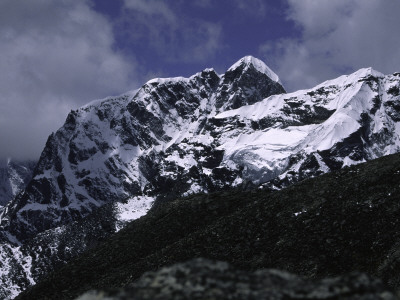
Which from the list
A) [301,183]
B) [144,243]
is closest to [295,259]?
[301,183]

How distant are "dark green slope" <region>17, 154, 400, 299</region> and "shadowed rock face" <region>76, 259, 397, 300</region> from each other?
58.9 feet

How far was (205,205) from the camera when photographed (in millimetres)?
49312

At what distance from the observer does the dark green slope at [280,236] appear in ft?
95.6

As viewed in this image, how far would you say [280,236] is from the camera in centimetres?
3425

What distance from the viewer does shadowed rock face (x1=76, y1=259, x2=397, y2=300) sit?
7.95 metres

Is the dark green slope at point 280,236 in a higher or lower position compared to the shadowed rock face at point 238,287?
higher

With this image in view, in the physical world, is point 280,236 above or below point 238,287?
above

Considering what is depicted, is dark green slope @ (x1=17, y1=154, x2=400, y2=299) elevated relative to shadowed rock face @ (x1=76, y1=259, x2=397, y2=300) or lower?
elevated

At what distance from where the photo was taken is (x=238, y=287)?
8242mm

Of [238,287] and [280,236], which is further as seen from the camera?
[280,236]

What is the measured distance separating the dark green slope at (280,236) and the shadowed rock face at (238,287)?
58.9ft

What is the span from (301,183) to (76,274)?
2211 cm

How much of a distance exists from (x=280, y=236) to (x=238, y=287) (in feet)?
88.0

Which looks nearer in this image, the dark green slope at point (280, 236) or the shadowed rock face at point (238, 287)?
the shadowed rock face at point (238, 287)
